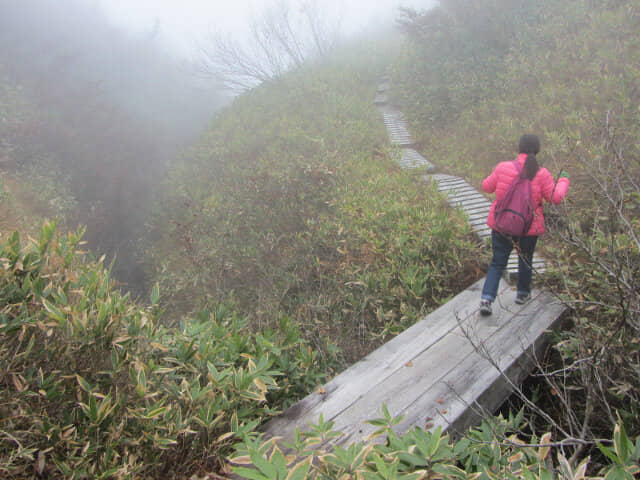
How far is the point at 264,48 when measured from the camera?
61.5ft

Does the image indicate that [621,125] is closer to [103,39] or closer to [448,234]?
[448,234]

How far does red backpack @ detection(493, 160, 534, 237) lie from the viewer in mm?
3449

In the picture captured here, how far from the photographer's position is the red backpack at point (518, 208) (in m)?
3.45

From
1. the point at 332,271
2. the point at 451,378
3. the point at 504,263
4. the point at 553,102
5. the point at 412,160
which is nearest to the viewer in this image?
the point at 451,378

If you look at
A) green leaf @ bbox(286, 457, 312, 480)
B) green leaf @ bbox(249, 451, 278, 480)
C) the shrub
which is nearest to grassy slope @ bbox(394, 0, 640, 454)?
green leaf @ bbox(286, 457, 312, 480)

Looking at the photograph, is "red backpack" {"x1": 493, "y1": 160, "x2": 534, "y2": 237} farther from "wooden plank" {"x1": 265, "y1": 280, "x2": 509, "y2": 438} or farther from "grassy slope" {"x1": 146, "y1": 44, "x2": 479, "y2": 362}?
"grassy slope" {"x1": 146, "y1": 44, "x2": 479, "y2": 362}

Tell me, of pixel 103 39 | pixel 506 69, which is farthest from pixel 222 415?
pixel 103 39

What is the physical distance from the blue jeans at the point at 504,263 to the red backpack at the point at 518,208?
0.72 feet

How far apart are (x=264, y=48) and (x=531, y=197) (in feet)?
61.9

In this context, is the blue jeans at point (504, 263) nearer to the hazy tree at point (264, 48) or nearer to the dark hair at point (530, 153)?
the dark hair at point (530, 153)

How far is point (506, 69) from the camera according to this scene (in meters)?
9.88

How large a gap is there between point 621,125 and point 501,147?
2.36m

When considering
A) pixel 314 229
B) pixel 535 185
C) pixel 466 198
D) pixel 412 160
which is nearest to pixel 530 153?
pixel 535 185

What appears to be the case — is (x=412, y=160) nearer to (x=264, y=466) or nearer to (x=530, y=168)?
(x=530, y=168)
